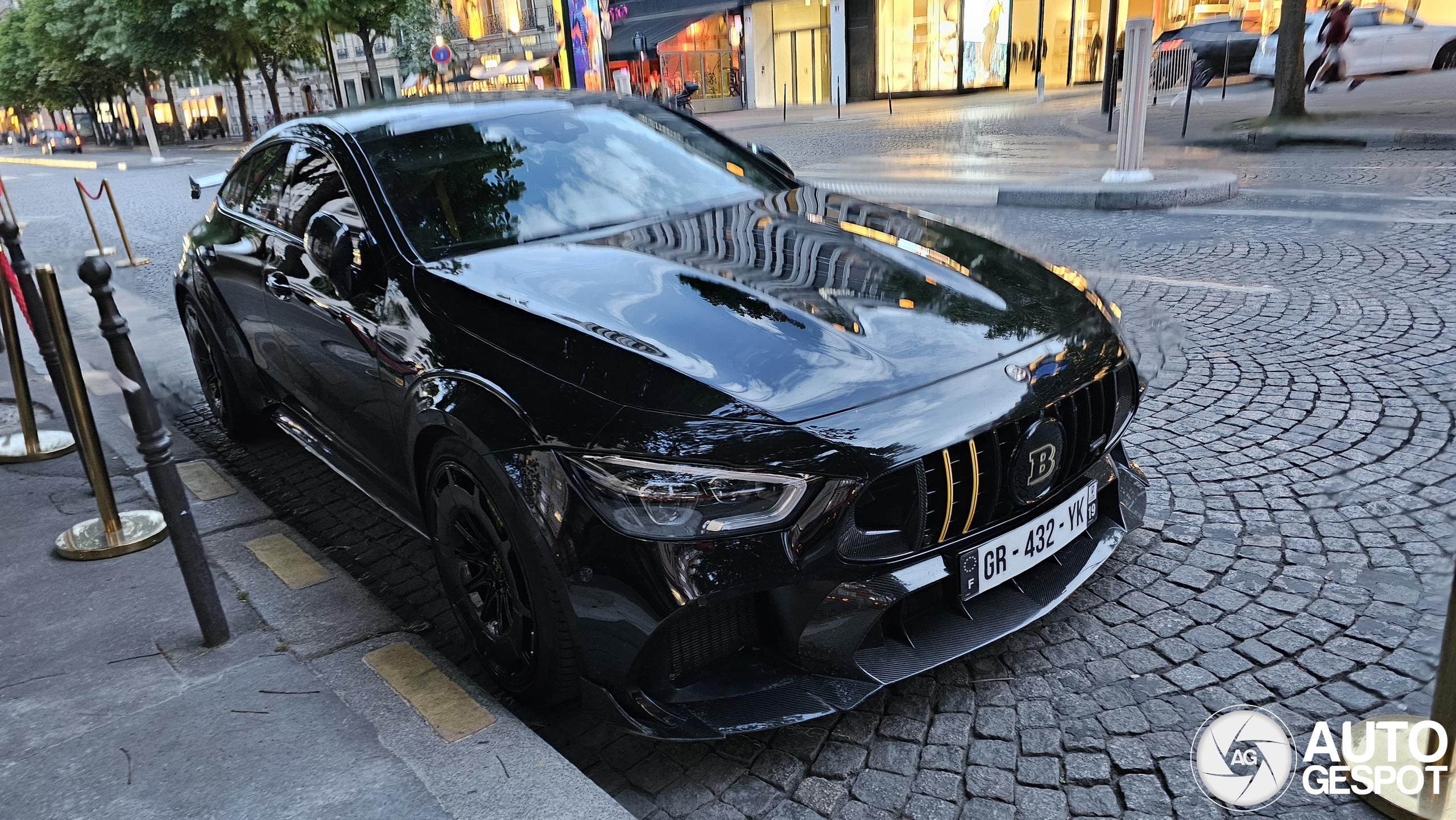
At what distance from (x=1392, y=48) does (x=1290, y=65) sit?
431 cm

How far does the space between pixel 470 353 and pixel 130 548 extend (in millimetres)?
2150

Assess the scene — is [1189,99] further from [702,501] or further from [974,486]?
[702,501]

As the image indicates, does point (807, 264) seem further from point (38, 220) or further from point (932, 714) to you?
point (38, 220)

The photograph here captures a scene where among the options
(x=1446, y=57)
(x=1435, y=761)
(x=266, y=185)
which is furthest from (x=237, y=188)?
(x=1446, y=57)

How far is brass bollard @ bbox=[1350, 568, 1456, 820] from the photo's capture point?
192 cm

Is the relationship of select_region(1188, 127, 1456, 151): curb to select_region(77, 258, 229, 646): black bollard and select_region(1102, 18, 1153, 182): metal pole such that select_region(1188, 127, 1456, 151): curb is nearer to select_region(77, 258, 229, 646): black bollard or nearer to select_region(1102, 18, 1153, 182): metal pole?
select_region(1102, 18, 1153, 182): metal pole

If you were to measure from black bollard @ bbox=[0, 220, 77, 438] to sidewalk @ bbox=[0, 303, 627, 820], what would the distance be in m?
0.73

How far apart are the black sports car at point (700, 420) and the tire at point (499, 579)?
12mm

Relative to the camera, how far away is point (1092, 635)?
110 inches

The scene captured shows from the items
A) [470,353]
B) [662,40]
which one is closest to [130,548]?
[470,353]

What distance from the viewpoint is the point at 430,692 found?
2705mm

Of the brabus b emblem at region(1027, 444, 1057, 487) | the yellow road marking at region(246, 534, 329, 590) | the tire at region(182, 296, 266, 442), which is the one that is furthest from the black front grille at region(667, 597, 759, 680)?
the tire at region(182, 296, 266, 442)

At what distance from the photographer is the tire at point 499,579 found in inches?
92.4

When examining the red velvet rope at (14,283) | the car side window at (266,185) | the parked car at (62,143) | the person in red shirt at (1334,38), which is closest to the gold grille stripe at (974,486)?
the car side window at (266,185)
